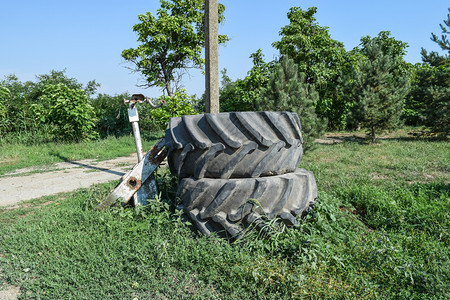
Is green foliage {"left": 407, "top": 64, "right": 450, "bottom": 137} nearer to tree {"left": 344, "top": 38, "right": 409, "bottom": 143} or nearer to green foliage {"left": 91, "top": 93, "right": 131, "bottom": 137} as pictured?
tree {"left": 344, "top": 38, "right": 409, "bottom": 143}

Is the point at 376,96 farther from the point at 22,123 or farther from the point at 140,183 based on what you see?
the point at 22,123

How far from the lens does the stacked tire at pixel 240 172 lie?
2729 mm

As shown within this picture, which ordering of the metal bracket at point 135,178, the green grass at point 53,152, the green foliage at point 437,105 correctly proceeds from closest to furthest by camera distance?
the metal bracket at point 135,178, the green grass at point 53,152, the green foliage at point 437,105

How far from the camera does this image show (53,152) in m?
9.59

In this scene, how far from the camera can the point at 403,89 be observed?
35.7 ft

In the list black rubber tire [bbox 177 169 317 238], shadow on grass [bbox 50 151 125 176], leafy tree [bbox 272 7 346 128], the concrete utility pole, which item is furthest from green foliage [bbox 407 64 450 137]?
shadow on grass [bbox 50 151 125 176]

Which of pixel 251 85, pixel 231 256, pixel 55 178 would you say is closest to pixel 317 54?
pixel 251 85

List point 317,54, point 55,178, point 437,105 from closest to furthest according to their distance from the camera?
point 55,178, point 437,105, point 317,54

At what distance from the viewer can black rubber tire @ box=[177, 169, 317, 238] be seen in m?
2.71

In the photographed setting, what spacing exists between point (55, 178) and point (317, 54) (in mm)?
14359

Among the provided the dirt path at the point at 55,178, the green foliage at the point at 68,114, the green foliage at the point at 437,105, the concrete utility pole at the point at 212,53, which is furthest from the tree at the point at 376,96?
the green foliage at the point at 68,114

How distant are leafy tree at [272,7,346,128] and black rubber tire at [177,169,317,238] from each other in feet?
47.7

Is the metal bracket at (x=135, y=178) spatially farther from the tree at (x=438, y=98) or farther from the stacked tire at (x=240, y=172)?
the tree at (x=438, y=98)

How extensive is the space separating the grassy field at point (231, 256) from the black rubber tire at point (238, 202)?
0.45 ft
